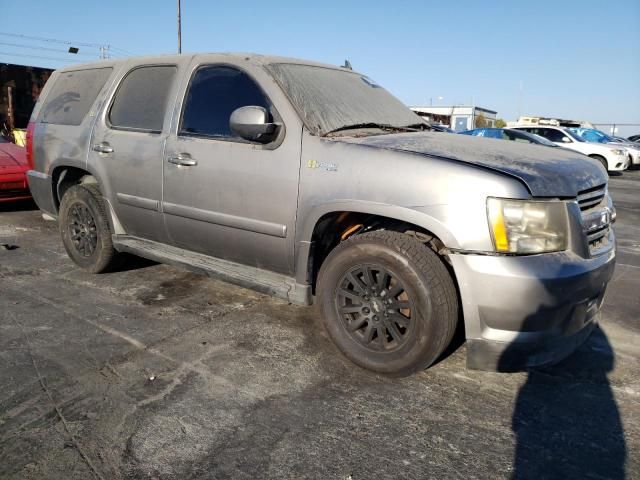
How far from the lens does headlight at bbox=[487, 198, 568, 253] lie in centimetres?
232

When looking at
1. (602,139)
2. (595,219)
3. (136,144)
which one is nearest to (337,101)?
(136,144)

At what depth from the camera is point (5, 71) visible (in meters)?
15.7

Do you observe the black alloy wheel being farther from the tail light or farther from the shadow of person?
the tail light

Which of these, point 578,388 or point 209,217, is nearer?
point 578,388

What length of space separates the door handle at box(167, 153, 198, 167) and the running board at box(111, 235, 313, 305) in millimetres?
657

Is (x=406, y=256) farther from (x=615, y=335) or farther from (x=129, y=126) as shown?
(x=129, y=126)

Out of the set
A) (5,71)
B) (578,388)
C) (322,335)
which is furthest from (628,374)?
(5,71)

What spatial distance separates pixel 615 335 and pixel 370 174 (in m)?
2.22

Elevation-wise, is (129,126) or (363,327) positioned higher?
(129,126)

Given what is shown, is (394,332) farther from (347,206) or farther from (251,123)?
(251,123)

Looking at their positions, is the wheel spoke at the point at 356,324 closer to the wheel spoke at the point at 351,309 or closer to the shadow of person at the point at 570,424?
the wheel spoke at the point at 351,309

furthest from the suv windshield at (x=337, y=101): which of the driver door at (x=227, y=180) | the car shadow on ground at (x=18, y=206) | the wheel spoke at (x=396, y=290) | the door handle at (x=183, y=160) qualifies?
the car shadow on ground at (x=18, y=206)

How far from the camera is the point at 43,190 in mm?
4656

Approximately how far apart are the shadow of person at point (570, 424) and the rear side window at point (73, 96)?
3.99m
